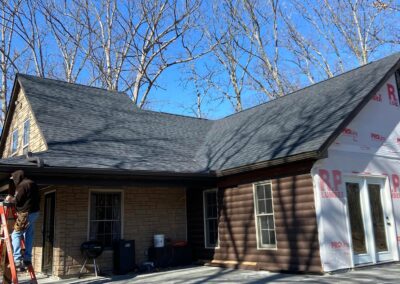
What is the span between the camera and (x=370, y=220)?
10.3 m

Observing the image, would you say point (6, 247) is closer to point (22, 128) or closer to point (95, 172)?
point (95, 172)

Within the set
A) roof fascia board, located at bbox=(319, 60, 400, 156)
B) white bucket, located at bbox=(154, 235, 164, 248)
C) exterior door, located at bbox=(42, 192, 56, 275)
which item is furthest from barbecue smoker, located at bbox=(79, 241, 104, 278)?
roof fascia board, located at bbox=(319, 60, 400, 156)

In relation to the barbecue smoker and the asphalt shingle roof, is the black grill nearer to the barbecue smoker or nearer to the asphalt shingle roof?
the barbecue smoker

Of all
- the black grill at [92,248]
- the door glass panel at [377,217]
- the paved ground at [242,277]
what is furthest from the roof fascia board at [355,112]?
the black grill at [92,248]

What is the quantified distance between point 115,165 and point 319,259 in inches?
208

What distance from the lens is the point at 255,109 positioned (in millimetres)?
15695

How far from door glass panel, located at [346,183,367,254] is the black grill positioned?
6.07 meters

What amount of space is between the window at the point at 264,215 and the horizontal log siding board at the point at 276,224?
0.47 ft

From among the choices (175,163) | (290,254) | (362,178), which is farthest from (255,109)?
(290,254)

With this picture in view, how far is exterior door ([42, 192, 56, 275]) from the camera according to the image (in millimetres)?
11312

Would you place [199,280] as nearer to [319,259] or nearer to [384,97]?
[319,259]

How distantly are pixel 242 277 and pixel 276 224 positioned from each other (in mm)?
1532

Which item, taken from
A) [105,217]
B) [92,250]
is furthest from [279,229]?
[105,217]

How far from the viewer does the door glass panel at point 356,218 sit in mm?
9922
